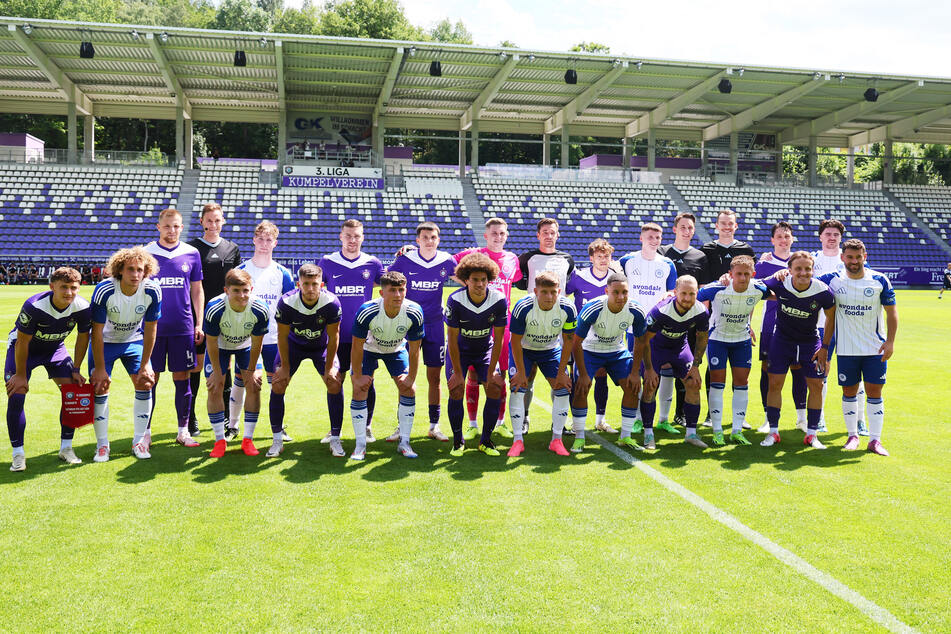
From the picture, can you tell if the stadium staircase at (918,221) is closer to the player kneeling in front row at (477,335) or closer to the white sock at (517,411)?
the white sock at (517,411)

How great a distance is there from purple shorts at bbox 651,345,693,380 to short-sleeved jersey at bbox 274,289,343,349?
294cm

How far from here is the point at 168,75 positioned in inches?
1152

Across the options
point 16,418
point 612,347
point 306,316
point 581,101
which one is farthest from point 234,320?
point 581,101

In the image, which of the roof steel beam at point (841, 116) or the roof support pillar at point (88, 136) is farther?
the roof support pillar at point (88, 136)

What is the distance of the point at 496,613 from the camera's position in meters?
3.38

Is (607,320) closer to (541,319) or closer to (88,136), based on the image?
(541,319)

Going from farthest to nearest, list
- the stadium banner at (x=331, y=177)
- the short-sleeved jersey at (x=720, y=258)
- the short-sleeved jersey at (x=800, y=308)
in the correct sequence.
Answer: the stadium banner at (x=331, y=177) < the short-sleeved jersey at (x=720, y=258) < the short-sleeved jersey at (x=800, y=308)

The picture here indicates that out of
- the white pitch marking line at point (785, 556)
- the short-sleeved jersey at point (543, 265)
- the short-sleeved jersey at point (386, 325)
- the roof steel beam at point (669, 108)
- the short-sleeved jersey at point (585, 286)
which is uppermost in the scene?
the roof steel beam at point (669, 108)

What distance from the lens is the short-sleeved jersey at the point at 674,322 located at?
6.34 m

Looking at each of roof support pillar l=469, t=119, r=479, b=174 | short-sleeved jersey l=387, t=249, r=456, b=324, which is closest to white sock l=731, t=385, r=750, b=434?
short-sleeved jersey l=387, t=249, r=456, b=324

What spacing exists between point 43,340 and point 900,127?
4433cm

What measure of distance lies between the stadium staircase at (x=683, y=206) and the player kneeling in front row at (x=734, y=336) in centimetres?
2753

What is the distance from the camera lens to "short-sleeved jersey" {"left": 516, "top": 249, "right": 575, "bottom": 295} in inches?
271

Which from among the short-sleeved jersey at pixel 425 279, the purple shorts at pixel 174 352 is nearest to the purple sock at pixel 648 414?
the short-sleeved jersey at pixel 425 279
